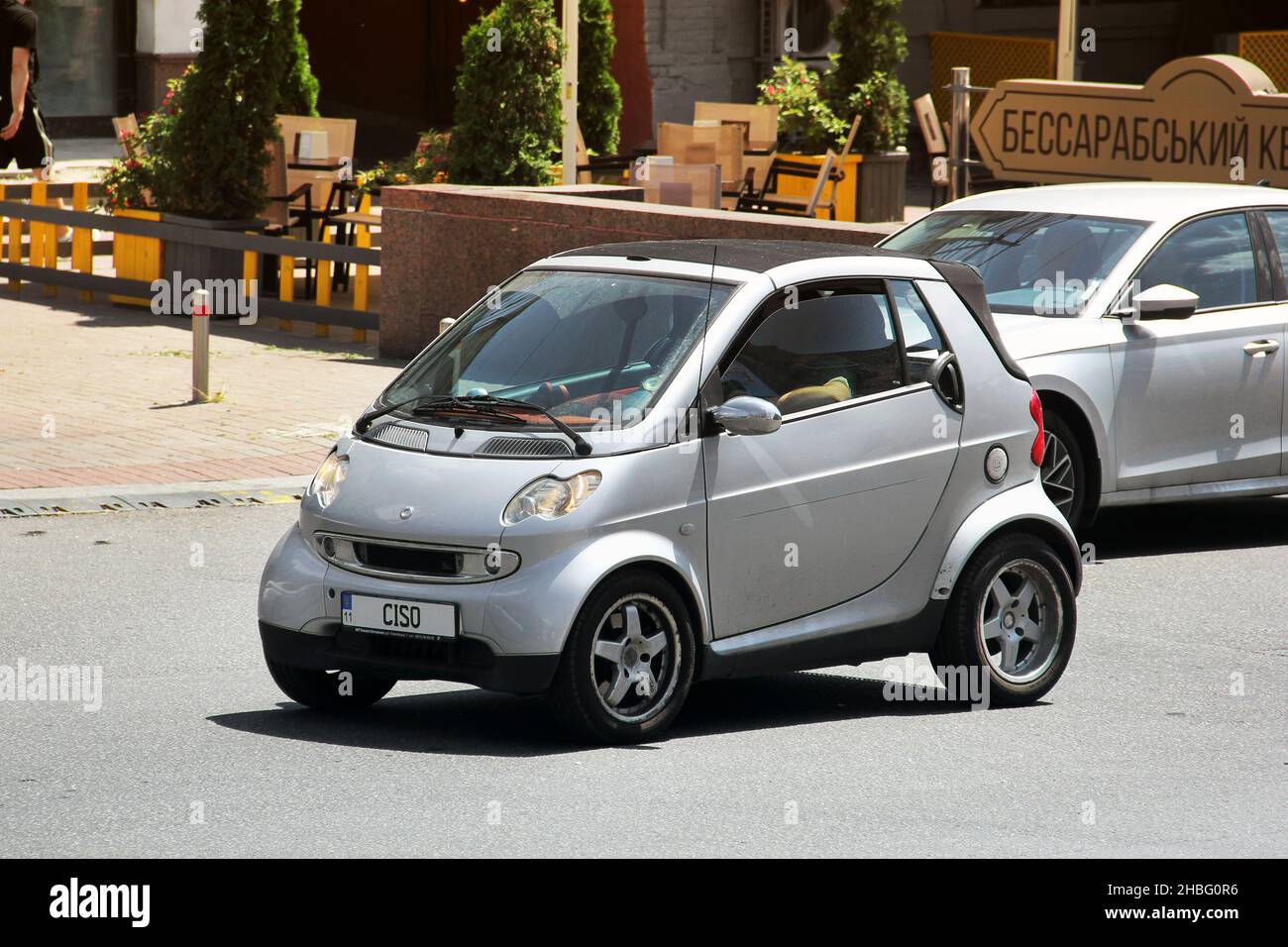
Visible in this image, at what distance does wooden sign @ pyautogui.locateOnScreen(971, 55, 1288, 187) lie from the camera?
50.8ft

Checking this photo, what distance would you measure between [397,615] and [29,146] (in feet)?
71.3

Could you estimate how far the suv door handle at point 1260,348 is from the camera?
1075cm

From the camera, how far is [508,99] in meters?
18.9

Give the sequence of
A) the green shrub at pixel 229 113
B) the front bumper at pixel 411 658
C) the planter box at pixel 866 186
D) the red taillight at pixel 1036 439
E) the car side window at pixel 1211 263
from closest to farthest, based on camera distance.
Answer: the front bumper at pixel 411 658
the red taillight at pixel 1036 439
the car side window at pixel 1211 263
the green shrub at pixel 229 113
the planter box at pixel 866 186

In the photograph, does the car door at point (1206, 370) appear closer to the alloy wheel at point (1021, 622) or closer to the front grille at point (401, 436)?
the alloy wheel at point (1021, 622)

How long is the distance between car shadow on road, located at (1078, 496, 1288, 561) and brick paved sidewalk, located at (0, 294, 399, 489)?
4.75 metres

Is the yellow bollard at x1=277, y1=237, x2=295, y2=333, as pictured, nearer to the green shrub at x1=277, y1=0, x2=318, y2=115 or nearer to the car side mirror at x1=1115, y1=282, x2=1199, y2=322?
the green shrub at x1=277, y1=0, x2=318, y2=115

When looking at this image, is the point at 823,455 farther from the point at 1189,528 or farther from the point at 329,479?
the point at 1189,528

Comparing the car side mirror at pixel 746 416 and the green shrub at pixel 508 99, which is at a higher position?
the green shrub at pixel 508 99

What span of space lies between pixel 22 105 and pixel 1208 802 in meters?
22.7

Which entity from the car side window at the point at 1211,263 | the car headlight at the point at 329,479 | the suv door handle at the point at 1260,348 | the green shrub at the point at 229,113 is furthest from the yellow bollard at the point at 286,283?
the car headlight at the point at 329,479

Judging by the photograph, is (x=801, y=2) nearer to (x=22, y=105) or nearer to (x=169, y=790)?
(x=22, y=105)

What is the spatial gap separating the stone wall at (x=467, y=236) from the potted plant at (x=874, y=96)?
Result: 773 centimetres

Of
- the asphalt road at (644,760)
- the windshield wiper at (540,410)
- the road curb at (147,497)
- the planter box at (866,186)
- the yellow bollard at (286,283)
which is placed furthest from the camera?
the planter box at (866,186)
